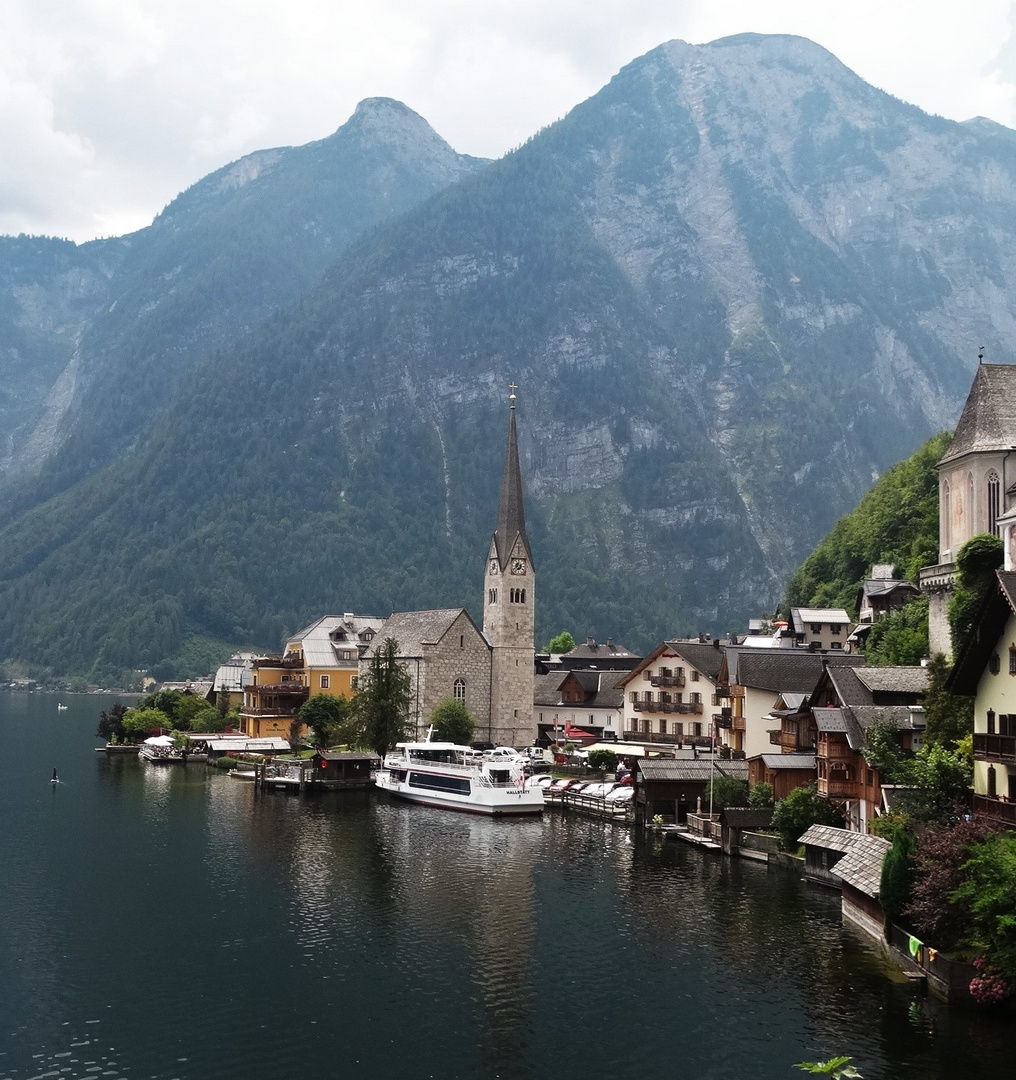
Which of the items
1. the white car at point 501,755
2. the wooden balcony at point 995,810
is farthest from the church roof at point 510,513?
the wooden balcony at point 995,810

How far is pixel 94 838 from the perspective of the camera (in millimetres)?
74188

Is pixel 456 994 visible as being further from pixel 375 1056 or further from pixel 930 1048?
pixel 930 1048

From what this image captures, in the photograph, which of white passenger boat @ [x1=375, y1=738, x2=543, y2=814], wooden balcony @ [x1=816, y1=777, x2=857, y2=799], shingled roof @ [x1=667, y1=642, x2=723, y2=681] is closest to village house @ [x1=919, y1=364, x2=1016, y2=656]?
wooden balcony @ [x1=816, y1=777, x2=857, y2=799]

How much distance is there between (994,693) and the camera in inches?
1823

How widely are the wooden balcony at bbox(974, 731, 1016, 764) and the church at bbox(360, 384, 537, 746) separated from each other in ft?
256

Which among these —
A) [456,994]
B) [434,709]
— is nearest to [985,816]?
[456,994]

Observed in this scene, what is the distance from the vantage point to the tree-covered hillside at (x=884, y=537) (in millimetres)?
119250

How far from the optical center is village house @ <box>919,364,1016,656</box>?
64.8 meters

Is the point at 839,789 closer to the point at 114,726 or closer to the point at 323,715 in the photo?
the point at 323,715

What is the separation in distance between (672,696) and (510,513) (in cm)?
3111

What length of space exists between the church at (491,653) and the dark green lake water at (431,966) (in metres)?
46.5

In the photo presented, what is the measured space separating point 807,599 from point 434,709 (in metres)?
63.5

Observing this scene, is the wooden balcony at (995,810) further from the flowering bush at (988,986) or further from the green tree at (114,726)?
the green tree at (114,726)

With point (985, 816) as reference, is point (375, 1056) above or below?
below
